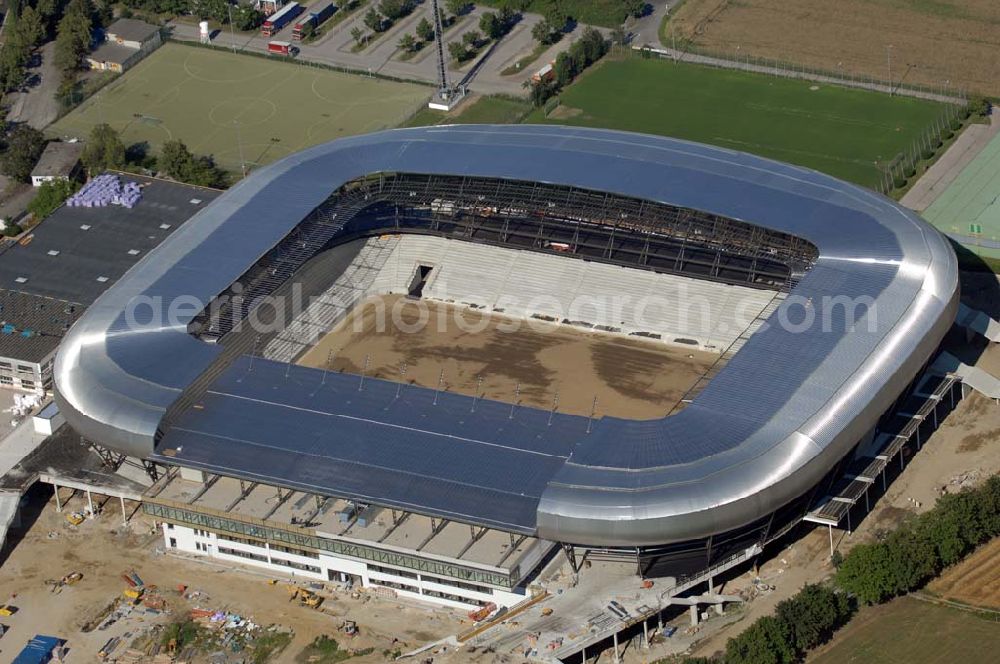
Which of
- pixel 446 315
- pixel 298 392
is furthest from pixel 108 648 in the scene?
pixel 446 315

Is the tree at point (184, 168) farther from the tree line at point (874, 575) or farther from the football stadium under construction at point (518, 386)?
the tree line at point (874, 575)

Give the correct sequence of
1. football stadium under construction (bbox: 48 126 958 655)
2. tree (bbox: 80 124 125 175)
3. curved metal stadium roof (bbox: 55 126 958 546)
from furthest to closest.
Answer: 1. tree (bbox: 80 124 125 175)
2. football stadium under construction (bbox: 48 126 958 655)
3. curved metal stadium roof (bbox: 55 126 958 546)

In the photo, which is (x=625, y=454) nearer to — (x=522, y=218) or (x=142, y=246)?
(x=522, y=218)

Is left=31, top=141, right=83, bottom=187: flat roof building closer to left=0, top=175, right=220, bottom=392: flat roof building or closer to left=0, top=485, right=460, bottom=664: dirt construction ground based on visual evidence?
left=0, top=175, right=220, bottom=392: flat roof building

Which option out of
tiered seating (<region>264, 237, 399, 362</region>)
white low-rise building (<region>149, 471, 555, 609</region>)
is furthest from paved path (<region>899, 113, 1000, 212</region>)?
white low-rise building (<region>149, 471, 555, 609</region>)

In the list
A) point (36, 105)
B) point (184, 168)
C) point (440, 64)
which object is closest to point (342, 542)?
point (184, 168)

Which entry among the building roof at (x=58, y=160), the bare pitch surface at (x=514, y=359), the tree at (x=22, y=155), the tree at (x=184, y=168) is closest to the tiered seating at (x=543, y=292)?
the bare pitch surface at (x=514, y=359)

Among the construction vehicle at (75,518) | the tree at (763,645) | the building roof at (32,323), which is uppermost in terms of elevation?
the tree at (763,645)
